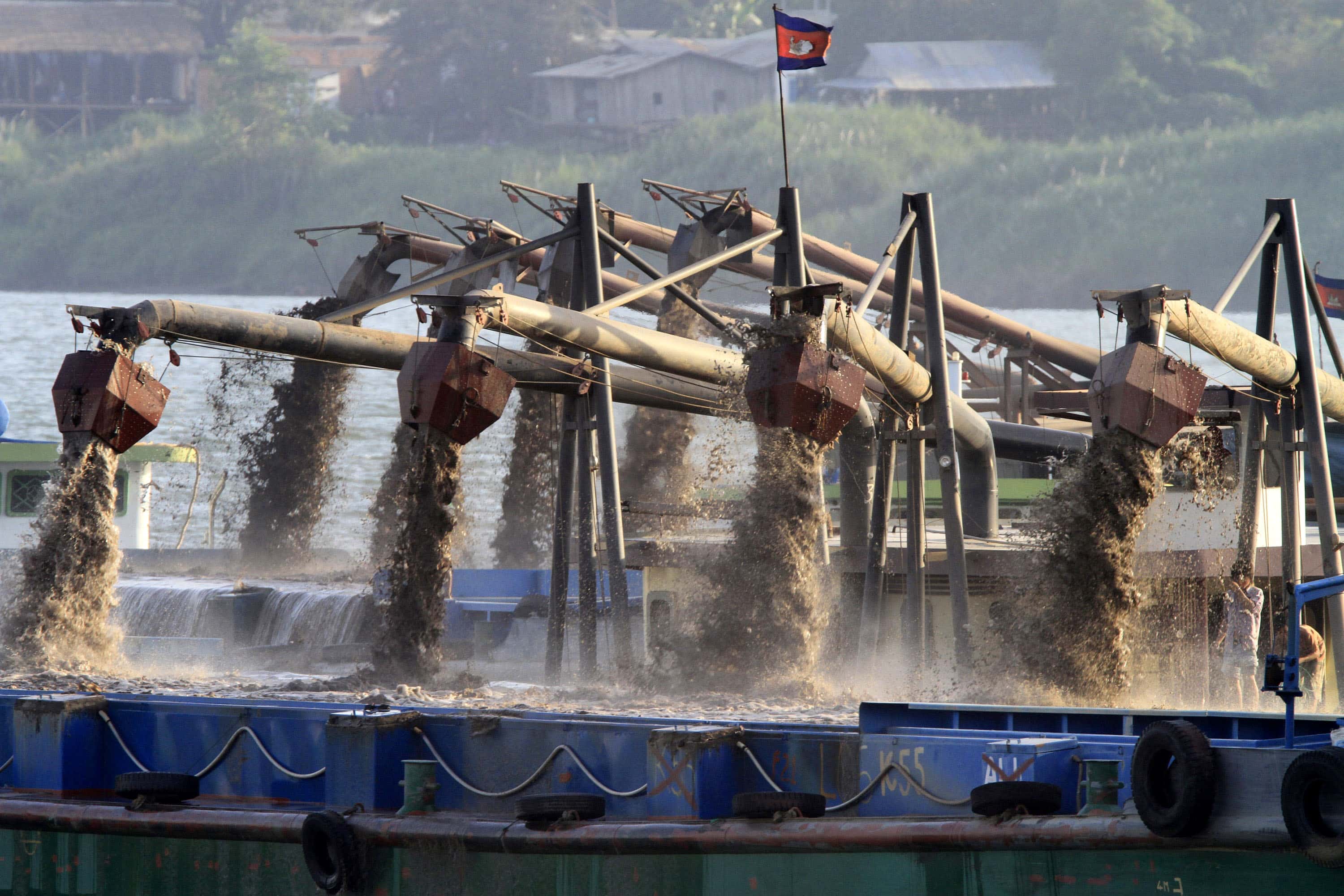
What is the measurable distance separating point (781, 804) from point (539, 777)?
221cm

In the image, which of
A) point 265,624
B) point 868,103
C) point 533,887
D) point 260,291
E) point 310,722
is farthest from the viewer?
point 868,103

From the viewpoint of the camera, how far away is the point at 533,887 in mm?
11609

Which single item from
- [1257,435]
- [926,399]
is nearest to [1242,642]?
[1257,435]

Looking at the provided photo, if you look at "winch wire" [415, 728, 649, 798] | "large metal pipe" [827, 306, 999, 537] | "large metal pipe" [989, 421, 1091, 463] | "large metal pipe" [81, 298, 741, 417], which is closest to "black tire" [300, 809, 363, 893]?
"winch wire" [415, 728, 649, 798]

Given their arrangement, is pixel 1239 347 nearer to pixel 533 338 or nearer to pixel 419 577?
pixel 533 338

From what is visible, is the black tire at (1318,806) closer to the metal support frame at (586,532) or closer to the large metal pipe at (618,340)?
the large metal pipe at (618,340)

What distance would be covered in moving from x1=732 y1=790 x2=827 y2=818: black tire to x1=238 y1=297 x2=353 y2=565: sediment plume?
84.3 ft

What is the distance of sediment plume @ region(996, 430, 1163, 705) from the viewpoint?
16.8m

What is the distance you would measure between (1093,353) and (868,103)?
231 feet

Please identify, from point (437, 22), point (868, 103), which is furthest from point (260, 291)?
point (868, 103)

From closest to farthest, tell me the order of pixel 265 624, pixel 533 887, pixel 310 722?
pixel 533 887
pixel 310 722
pixel 265 624

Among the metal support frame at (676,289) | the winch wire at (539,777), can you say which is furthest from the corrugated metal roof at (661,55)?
the winch wire at (539,777)

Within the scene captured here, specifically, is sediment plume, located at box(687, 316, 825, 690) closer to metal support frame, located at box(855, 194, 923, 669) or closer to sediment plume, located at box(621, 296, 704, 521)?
metal support frame, located at box(855, 194, 923, 669)

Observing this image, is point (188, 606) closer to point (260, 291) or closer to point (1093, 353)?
point (1093, 353)
